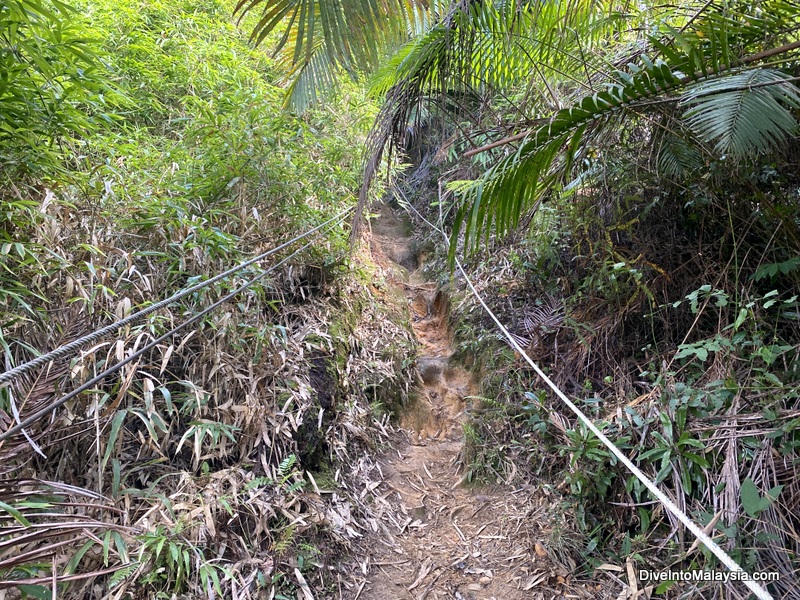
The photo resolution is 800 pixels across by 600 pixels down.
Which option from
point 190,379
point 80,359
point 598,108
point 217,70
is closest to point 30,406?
point 80,359

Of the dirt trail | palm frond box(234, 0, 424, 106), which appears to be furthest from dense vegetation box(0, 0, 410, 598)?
palm frond box(234, 0, 424, 106)

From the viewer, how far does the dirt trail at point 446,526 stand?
2049 mm

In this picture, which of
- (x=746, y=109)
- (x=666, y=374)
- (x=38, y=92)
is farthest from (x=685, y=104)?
(x=38, y=92)

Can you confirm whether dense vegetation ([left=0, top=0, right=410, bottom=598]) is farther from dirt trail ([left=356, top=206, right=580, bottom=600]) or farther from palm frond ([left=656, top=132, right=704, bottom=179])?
palm frond ([left=656, top=132, right=704, bottom=179])

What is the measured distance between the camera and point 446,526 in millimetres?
2490

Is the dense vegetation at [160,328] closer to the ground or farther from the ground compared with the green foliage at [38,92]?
closer to the ground

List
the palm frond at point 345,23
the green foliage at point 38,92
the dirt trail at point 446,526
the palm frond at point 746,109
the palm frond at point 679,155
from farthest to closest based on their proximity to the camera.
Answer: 1. the dirt trail at point 446,526
2. the palm frond at point 679,155
3. the green foliage at point 38,92
4. the palm frond at point 345,23
5. the palm frond at point 746,109

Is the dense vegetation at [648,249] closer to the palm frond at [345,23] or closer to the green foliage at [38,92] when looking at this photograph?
the palm frond at [345,23]

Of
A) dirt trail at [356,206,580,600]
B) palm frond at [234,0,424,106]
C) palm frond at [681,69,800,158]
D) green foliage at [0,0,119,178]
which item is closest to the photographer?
palm frond at [681,69,800,158]

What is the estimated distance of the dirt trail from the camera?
205cm

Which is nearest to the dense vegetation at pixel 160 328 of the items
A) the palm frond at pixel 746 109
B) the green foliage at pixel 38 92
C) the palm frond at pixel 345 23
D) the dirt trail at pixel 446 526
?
the green foliage at pixel 38 92

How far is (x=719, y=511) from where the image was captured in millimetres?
1497

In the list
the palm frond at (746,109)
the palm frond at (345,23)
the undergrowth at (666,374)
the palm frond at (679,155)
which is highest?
the palm frond at (345,23)

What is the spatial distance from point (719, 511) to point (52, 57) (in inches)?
120
